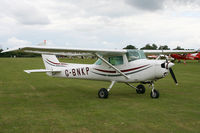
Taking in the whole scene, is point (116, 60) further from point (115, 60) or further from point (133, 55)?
point (133, 55)

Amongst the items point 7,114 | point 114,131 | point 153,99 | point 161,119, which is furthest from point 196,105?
point 7,114

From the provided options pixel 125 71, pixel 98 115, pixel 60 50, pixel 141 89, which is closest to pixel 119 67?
pixel 125 71

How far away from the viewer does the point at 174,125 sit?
224 inches

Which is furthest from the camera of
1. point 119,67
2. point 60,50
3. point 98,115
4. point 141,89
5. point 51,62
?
point 51,62

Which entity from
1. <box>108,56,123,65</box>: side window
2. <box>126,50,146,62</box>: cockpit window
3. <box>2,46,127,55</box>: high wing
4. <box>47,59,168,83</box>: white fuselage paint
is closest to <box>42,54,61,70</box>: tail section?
<box>47,59,168,83</box>: white fuselage paint

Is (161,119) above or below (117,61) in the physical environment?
below

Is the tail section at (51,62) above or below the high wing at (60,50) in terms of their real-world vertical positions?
below

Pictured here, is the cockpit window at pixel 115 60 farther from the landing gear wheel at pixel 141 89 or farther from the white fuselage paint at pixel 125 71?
the landing gear wheel at pixel 141 89

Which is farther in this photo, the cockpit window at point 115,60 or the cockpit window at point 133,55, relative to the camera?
the cockpit window at point 115,60

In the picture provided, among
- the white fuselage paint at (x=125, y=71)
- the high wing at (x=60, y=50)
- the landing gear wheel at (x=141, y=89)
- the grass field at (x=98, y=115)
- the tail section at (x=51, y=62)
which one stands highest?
the high wing at (x=60, y=50)

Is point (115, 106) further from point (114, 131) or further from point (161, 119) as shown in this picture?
point (114, 131)

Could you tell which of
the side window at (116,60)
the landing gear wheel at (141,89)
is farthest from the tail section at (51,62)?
the landing gear wheel at (141,89)

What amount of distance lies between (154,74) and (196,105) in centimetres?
192

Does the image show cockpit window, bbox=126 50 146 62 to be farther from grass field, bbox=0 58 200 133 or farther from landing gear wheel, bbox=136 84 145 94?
grass field, bbox=0 58 200 133
